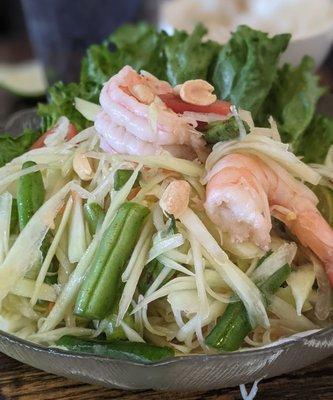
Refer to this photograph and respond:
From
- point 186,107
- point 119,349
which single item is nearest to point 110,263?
point 119,349

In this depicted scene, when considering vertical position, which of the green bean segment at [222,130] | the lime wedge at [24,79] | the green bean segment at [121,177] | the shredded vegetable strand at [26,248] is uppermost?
the green bean segment at [222,130]

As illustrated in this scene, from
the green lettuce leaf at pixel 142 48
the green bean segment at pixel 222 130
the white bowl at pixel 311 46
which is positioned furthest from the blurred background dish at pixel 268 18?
the green bean segment at pixel 222 130

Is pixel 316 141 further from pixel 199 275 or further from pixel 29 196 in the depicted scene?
pixel 29 196

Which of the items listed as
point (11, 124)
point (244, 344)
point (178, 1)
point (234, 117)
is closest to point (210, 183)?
point (234, 117)

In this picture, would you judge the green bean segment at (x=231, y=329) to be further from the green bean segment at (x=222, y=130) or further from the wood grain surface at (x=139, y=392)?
the green bean segment at (x=222, y=130)

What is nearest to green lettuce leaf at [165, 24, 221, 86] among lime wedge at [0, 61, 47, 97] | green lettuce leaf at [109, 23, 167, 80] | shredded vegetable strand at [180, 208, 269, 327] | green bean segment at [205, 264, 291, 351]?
green lettuce leaf at [109, 23, 167, 80]

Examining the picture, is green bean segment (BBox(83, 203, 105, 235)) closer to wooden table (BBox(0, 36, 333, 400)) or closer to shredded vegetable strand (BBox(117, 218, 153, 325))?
shredded vegetable strand (BBox(117, 218, 153, 325))

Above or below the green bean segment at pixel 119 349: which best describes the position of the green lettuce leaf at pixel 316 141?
above
